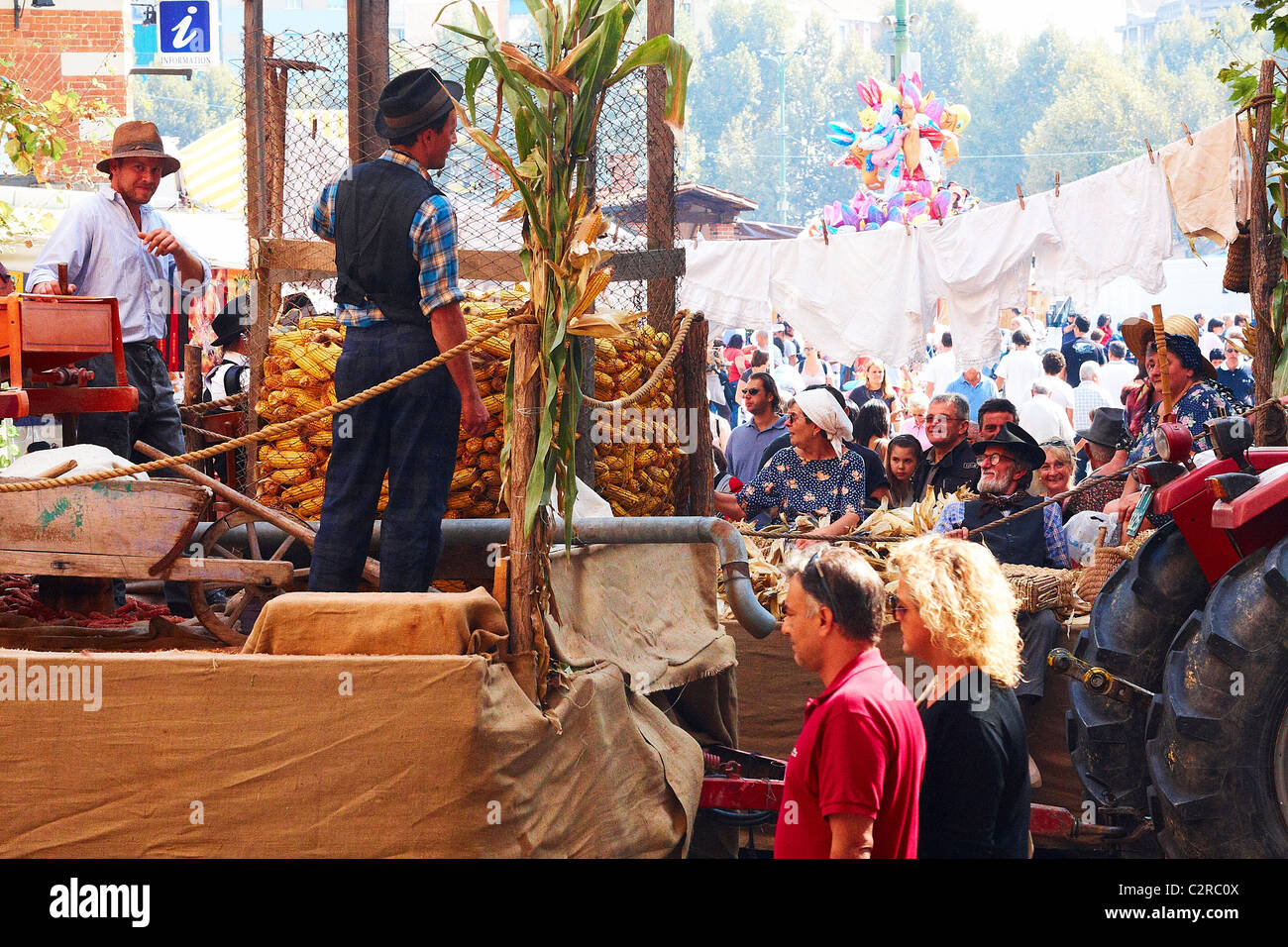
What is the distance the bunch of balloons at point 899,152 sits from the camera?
21219 mm

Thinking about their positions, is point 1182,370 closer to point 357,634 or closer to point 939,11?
point 357,634

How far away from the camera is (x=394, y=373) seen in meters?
4.86

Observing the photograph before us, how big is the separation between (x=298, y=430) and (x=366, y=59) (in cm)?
183

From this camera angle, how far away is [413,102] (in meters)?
4.90

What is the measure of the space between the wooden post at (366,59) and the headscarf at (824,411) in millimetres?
2719

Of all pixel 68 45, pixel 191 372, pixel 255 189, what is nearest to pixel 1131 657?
pixel 255 189

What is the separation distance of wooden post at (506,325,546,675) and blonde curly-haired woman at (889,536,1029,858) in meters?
1.03

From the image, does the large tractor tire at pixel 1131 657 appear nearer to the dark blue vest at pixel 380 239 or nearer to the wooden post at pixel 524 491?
the wooden post at pixel 524 491

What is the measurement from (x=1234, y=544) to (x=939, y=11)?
9965 cm

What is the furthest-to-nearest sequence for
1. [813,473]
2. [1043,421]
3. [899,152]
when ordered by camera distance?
[899,152] → [1043,421] → [813,473]

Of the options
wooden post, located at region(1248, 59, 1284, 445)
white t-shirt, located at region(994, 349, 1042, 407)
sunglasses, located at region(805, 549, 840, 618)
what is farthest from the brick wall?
sunglasses, located at region(805, 549, 840, 618)

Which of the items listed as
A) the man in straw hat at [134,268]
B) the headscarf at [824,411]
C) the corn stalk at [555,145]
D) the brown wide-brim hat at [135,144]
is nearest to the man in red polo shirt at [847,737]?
the corn stalk at [555,145]

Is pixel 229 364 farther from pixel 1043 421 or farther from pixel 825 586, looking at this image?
pixel 825 586

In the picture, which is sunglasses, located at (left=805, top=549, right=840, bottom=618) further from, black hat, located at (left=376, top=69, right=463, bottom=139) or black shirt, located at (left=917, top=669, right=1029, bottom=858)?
black hat, located at (left=376, top=69, right=463, bottom=139)
